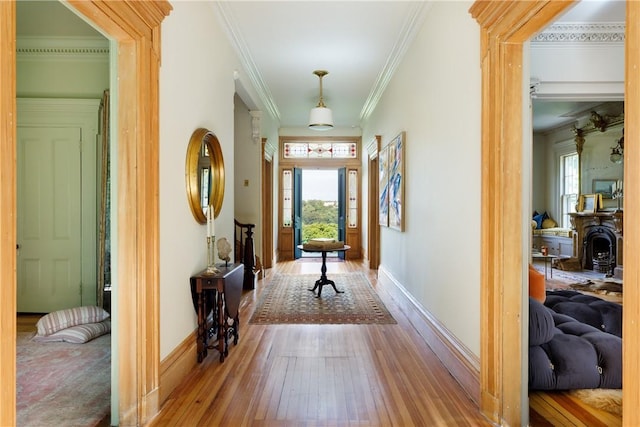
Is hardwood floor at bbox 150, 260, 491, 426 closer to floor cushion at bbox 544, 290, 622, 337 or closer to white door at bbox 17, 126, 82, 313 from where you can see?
floor cushion at bbox 544, 290, 622, 337

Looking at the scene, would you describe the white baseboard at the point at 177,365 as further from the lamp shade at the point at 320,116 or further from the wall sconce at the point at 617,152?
the wall sconce at the point at 617,152

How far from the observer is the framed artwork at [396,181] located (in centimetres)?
433

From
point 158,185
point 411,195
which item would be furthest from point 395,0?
point 158,185

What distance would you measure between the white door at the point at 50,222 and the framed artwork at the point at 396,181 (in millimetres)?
3556

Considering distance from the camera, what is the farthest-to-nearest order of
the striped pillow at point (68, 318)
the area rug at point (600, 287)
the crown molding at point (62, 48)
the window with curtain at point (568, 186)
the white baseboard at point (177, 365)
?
the window with curtain at point (568, 186) < the area rug at point (600, 287) < the crown molding at point (62, 48) < the striped pillow at point (68, 318) < the white baseboard at point (177, 365)

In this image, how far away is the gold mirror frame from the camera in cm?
276

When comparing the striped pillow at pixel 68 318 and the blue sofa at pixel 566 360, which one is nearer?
the blue sofa at pixel 566 360

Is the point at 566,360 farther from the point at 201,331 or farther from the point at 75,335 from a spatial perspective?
the point at 75,335

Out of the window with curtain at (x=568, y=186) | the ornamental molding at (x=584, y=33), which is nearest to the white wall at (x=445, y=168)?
the ornamental molding at (x=584, y=33)

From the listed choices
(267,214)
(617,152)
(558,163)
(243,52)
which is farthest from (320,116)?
(558,163)

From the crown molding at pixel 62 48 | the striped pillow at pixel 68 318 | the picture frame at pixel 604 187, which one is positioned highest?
the crown molding at pixel 62 48

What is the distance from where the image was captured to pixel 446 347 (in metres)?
2.80

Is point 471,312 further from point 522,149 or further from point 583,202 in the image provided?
point 583,202

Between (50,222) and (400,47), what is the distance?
428cm
